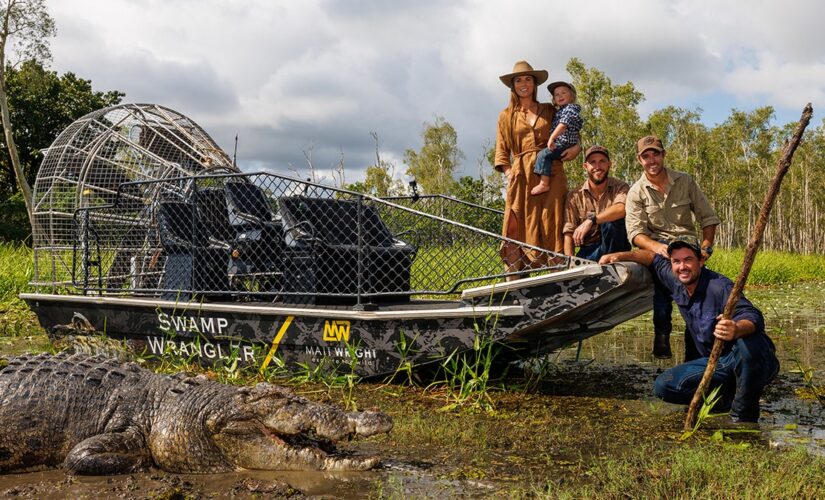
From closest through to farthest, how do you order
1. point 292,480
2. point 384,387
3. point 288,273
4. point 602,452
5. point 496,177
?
point 292,480, point 602,452, point 384,387, point 288,273, point 496,177

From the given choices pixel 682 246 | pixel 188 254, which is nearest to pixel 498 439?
pixel 682 246

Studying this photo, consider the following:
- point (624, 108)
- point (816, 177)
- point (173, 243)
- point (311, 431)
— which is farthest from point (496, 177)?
point (311, 431)

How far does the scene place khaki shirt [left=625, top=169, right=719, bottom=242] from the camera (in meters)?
4.82

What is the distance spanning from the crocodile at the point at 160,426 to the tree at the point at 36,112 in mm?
24125

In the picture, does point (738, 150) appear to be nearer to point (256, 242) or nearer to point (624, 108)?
point (624, 108)

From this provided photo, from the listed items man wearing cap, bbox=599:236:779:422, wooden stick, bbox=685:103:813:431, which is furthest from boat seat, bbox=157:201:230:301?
wooden stick, bbox=685:103:813:431

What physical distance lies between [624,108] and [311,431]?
22.5 metres

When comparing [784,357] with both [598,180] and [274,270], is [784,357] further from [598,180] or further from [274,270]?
[274,270]

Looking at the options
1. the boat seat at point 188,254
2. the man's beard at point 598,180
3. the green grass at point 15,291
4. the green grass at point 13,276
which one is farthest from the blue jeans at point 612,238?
the green grass at point 13,276

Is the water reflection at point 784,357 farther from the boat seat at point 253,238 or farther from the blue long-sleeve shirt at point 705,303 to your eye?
the boat seat at point 253,238

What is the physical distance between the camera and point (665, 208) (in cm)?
483

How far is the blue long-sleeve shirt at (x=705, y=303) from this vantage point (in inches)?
164

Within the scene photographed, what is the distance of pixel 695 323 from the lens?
4.40 m

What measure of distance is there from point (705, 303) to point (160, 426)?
10.4 feet
